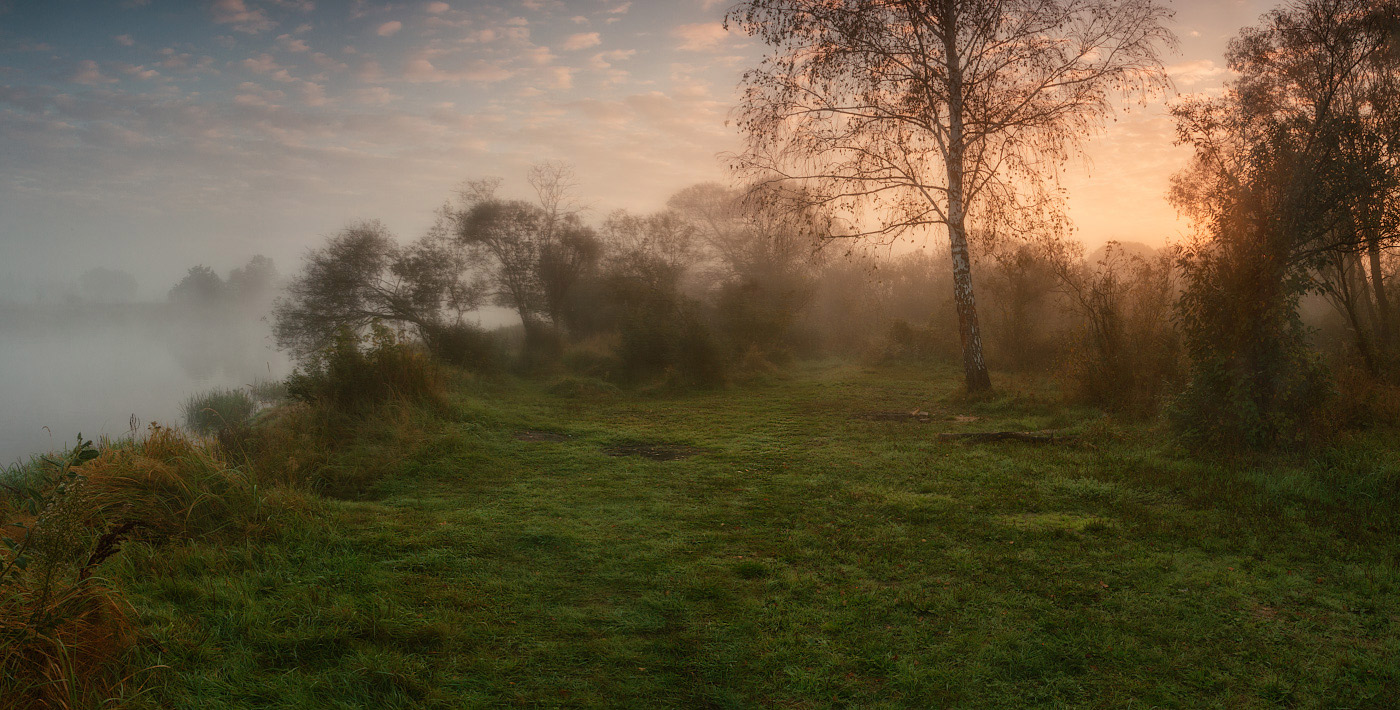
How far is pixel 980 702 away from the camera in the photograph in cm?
290

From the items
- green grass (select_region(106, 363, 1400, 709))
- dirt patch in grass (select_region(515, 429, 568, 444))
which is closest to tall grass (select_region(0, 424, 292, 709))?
green grass (select_region(106, 363, 1400, 709))

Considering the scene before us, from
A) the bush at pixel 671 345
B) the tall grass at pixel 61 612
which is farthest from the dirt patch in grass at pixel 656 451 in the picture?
the bush at pixel 671 345

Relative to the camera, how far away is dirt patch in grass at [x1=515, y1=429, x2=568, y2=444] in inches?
374

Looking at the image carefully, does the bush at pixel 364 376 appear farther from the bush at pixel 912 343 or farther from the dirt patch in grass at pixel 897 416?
the bush at pixel 912 343

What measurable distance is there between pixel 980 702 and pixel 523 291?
77.3ft

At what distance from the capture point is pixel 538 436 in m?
9.77

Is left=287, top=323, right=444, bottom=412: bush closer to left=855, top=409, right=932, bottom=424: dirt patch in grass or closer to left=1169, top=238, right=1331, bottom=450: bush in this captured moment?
left=855, top=409, right=932, bottom=424: dirt patch in grass

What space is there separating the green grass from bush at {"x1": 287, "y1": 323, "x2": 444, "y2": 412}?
2329 millimetres

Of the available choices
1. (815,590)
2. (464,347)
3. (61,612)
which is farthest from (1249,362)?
(464,347)

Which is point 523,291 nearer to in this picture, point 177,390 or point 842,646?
point 177,390

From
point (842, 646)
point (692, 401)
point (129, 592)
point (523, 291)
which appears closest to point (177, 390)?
point (523, 291)

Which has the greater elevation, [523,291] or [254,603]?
[523,291]

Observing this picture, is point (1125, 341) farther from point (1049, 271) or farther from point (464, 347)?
point (464, 347)

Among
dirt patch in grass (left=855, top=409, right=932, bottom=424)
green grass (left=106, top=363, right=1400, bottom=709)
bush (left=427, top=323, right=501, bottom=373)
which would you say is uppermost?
bush (left=427, top=323, right=501, bottom=373)
